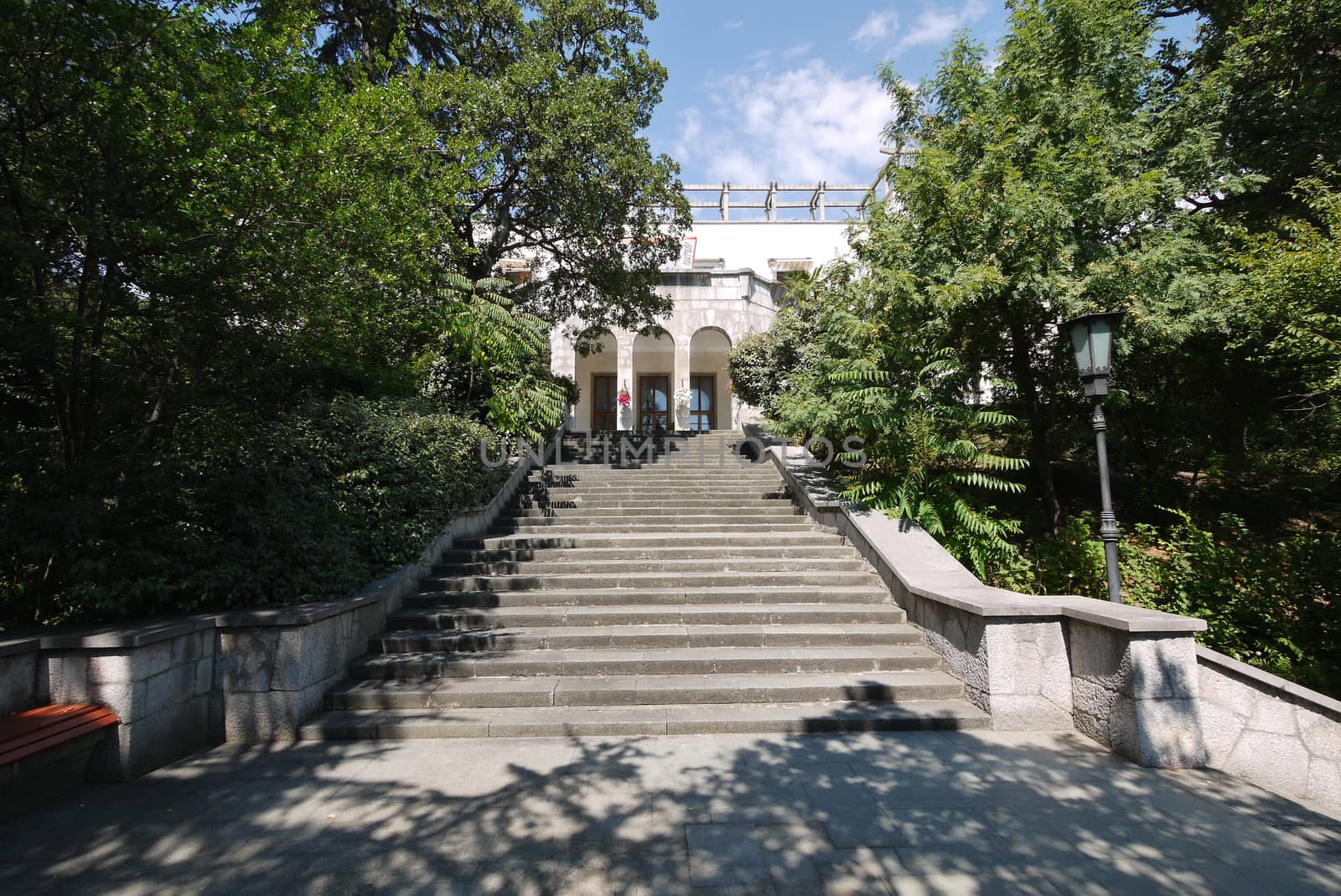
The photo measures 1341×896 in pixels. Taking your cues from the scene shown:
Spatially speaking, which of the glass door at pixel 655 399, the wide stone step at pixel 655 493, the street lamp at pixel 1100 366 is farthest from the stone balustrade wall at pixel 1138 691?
the glass door at pixel 655 399

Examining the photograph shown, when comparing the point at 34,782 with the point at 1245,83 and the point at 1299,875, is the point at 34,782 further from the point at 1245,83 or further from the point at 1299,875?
the point at 1245,83

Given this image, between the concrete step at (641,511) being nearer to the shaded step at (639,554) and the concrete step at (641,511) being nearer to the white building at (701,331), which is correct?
the shaded step at (639,554)

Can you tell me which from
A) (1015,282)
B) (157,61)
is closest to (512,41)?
(157,61)

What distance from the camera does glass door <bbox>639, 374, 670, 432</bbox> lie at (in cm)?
2184

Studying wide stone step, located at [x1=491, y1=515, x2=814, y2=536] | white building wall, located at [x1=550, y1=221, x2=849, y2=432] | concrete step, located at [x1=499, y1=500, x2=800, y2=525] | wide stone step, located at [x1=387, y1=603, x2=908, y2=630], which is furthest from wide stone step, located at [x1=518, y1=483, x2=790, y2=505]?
white building wall, located at [x1=550, y1=221, x2=849, y2=432]

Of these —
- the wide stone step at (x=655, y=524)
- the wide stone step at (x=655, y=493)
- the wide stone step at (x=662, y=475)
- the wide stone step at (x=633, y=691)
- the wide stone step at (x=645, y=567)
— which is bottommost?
the wide stone step at (x=633, y=691)

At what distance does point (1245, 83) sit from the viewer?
337 inches

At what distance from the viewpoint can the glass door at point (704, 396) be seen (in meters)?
21.9

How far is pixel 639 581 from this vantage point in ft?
22.2

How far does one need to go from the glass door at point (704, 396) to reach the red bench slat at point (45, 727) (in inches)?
747

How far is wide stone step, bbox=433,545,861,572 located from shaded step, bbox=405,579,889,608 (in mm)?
812

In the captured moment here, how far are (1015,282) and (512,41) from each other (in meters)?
11.0

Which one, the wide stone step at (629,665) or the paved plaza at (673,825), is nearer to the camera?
the paved plaza at (673,825)

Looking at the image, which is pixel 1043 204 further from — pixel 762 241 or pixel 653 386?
pixel 762 241
